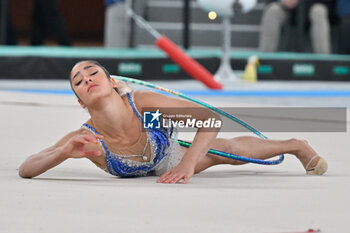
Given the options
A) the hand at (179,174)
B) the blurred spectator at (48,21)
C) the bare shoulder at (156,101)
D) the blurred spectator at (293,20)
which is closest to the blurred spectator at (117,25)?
the blurred spectator at (48,21)

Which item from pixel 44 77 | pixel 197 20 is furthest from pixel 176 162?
pixel 197 20

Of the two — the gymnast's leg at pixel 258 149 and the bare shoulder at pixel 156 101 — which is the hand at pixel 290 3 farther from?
the bare shoulder at pixel 156 101

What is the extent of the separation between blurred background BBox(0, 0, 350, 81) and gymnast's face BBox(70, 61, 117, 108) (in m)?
5.13

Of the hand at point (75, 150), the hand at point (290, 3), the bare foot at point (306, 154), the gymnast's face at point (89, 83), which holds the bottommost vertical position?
the bare foot at point (306, 154)

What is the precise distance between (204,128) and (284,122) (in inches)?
68.6

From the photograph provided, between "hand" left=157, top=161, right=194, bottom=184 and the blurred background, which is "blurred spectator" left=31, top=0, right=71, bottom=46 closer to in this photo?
the blurred background

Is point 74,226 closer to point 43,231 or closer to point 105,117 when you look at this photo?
point 43,231

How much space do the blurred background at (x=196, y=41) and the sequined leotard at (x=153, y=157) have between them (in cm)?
492

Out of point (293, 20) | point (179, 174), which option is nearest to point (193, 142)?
point (179, 174)

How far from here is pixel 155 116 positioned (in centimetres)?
309

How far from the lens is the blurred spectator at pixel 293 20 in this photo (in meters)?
9.57

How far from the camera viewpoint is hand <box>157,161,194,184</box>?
2.90 metres

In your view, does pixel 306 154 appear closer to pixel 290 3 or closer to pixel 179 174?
pixel 179 174

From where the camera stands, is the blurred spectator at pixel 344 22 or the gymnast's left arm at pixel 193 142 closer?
the gymnast's left arm at pixel 193 142
